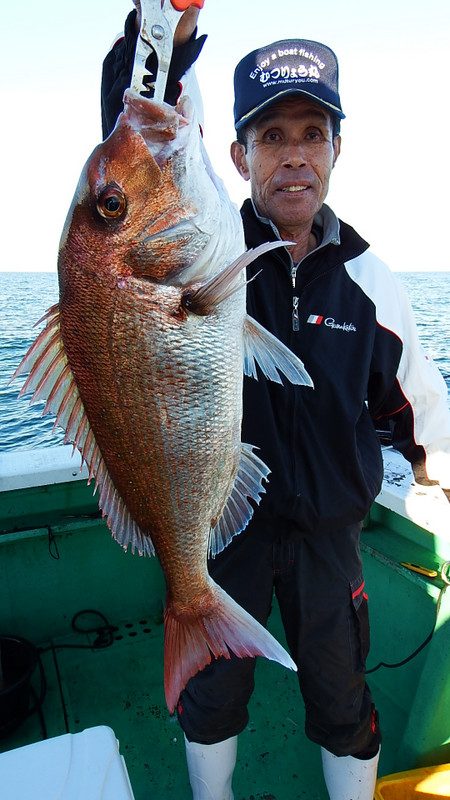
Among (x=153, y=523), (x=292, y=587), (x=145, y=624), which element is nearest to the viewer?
(x=153, y=523)

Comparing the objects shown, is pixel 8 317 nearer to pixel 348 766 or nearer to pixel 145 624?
pixel 145 624

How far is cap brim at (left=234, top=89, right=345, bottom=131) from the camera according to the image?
1955 millimetres

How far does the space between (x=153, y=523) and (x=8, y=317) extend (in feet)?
70.2

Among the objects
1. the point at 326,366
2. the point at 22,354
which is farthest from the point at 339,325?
the point at 22,354

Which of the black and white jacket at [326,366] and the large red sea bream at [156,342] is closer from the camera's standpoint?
the large red sea bream at [156,342]

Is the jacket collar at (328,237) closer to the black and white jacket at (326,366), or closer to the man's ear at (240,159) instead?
the black and white jacket at (326,366)

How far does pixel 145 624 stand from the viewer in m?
3.57

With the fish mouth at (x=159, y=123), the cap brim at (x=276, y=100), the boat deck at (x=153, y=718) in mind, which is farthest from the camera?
the boat deck at (x=153, y=718)

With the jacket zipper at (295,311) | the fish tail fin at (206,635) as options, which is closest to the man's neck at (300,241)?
the jacket zipper at (295,311)

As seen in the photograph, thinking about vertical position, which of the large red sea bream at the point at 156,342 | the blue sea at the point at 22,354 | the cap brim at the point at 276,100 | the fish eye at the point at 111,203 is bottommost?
the blue sea at the point at 22,354

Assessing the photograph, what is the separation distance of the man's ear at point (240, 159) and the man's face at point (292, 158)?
94 millimetres

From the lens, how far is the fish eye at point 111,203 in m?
1.43

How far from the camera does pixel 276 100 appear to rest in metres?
1.98

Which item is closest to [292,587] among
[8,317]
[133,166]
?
[133,166]
